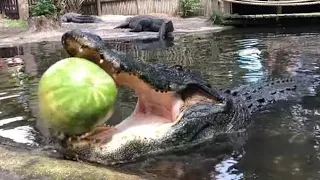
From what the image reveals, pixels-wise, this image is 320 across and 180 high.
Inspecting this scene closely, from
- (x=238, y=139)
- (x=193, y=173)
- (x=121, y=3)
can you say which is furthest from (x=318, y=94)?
(x=121, y=3)

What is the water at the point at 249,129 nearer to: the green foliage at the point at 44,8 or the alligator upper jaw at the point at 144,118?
the alligator upper jaw at the point at 144,118

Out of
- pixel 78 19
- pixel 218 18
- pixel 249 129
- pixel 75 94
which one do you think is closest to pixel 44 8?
pixel 78 19

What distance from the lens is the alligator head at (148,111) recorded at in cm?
309

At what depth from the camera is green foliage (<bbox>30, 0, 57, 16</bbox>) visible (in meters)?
14.9

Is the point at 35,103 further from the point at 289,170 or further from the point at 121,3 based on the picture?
the point at 121,3

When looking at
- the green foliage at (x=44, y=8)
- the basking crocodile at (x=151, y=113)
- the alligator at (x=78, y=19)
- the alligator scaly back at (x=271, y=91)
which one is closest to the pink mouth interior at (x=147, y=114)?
the basking crocodile at (x=151, y=113)

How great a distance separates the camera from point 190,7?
63.3 feet

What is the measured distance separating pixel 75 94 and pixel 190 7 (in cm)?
1666

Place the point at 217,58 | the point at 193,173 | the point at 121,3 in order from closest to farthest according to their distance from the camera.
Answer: the point at 193,173 < the point at 217,58 < the point at 121,3

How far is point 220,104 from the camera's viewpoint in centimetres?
374

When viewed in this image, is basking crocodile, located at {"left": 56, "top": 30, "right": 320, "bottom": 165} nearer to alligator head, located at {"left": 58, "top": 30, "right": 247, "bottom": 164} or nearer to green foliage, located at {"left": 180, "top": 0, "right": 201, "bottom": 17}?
alligator head, located at {"left": 58, "top": 30, "right": 247, "bottom": 164}

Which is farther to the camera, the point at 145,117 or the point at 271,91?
the point at 271,91

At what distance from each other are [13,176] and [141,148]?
0.88 m

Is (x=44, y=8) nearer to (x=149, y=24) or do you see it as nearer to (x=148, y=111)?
(x=149, y=24)
